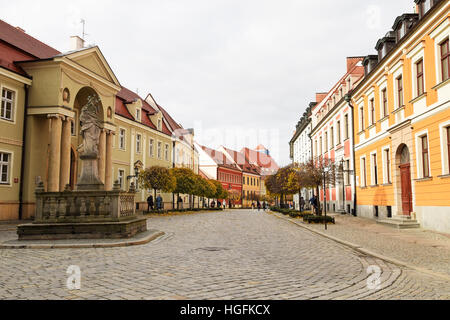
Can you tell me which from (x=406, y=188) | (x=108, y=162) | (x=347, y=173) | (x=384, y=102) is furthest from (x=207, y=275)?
(x=347, y=173)

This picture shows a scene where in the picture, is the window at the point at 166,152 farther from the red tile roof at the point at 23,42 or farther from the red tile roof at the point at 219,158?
the red tile roof at the point at 219,158

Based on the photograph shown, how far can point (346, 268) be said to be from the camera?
25.6 ft

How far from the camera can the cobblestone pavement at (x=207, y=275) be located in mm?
5492

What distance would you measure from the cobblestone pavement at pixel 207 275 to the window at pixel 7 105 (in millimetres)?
13878

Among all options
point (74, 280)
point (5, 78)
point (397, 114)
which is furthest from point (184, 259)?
point (5, 78)

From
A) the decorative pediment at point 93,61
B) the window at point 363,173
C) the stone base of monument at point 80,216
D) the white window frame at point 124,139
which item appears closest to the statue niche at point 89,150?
the stone base of monument at point 80,216

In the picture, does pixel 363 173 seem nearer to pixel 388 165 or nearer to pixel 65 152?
pixel 388 165

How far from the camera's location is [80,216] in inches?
505

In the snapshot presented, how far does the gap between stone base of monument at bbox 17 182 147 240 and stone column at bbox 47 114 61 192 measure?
1078cm

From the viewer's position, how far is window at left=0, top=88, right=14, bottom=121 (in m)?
21.6

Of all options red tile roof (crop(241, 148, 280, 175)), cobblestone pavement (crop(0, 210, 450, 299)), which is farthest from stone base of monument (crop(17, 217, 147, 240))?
red tile roof (crop(241, 148, 280, 175))

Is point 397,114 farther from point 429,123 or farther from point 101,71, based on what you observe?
point 101,71

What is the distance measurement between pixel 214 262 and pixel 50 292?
356cm

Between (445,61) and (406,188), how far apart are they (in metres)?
6.77
